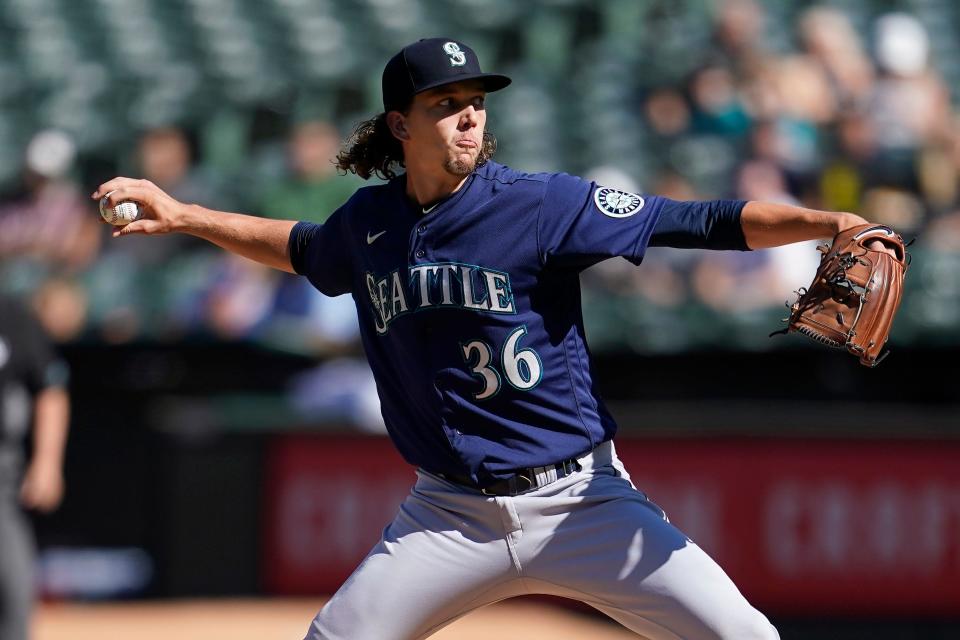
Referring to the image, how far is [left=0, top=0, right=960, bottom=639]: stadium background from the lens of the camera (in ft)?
21.9

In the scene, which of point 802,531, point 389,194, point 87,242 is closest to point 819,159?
point 802,531

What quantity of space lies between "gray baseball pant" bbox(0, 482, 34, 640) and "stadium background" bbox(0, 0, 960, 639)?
196cm

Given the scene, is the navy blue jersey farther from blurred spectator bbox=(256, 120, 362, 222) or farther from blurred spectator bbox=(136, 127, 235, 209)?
blurred spectator bbox=(136, 127, 235, 209)

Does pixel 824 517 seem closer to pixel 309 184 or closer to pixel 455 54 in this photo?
pixel 309 184

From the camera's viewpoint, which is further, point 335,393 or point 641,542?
point 335,393

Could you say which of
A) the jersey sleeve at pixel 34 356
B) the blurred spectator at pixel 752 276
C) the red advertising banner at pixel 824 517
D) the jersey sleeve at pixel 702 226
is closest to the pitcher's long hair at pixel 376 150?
the jersey sleeve at pixel 702 226

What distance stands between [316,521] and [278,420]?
1.82 feet

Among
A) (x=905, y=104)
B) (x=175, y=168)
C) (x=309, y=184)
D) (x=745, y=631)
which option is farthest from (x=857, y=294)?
(x=175, y=168)

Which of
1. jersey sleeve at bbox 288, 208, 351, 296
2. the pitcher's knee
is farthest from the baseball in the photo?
the pitcher's knee

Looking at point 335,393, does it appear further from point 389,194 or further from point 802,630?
point 389,194

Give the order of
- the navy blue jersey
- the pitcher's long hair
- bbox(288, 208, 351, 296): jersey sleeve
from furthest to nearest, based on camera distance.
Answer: the pitcher's long hair
bbox(288, 208, 351, 296): jersey sleeve
the navy blue jersey

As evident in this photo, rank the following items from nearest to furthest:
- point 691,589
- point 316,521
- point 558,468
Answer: point 691,589 < point 558,468 < point 316,521

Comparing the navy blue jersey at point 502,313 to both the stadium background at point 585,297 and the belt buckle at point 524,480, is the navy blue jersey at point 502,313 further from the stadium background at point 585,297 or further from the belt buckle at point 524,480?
the stadium background at point 585,297

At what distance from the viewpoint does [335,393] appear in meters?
7.20
